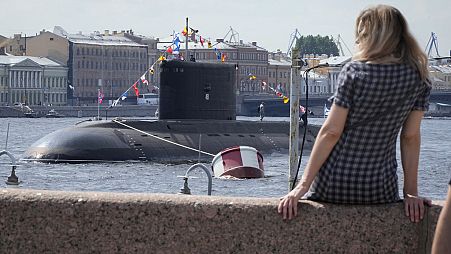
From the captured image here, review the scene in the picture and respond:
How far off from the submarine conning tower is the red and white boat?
23.2ft

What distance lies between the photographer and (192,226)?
5605 mm

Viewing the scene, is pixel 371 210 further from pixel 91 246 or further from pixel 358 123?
pixel 91 246

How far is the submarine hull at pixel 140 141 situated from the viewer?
3328cm

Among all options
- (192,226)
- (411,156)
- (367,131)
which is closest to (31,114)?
(192,226)

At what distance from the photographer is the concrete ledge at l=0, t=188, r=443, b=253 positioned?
217 inches

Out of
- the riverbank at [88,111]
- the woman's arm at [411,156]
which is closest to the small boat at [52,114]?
the riverbank at [88,111]

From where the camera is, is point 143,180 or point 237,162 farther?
point 143,180

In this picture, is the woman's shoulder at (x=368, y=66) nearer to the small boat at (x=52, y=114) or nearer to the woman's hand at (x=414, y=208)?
the woman's hand at (x=414, y=208)

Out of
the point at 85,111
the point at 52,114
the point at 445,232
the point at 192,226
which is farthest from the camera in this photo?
the point at 85,111

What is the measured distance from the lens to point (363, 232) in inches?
218

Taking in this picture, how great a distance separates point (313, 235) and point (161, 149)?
2890 centimetres

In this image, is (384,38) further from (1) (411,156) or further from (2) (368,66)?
(1) (411,156)

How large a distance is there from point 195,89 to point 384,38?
30.2 metres

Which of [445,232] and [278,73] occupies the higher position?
[278,73]
